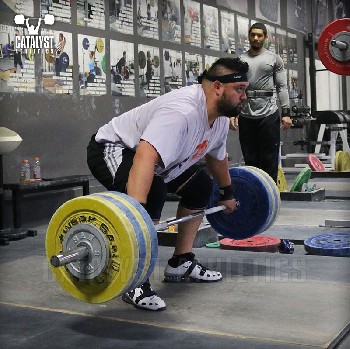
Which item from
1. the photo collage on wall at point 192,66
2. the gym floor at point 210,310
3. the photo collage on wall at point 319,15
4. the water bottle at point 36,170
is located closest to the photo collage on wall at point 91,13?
the water bottle at point 36,170

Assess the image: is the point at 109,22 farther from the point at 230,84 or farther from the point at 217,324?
the point at 217,324

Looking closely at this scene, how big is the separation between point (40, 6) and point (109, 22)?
2.49 feet

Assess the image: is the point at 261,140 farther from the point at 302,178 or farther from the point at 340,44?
the point at 302,178

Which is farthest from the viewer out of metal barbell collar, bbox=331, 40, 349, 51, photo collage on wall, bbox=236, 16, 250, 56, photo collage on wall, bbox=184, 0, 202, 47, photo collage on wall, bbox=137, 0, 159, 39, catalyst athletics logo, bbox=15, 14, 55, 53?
photo collage on wall, bbox=236, 16, 250, 56

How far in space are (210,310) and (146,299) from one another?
22cm

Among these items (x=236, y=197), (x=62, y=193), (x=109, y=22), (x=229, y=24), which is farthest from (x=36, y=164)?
(x=229, y=24)

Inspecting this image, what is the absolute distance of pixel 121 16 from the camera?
191 inches

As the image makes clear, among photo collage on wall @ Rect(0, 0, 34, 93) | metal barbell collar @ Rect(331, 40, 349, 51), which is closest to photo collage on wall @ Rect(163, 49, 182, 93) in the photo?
photo collage on wall @ Rect(0, 0, 34, 93)

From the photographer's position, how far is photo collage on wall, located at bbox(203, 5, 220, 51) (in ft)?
20.3

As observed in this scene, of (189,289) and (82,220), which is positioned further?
(189,289)

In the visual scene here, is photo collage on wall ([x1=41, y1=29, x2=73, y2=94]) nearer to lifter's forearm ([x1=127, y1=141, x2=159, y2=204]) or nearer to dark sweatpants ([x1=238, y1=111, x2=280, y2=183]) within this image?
dark sweatpants ([x1=238, y1=111, x2=280, y2=183])

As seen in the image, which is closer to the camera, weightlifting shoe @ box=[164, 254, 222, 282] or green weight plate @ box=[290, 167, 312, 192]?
weightlifting shoe @ box=[164, 254, 222, 282]

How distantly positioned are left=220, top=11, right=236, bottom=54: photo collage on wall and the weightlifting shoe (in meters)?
4.50

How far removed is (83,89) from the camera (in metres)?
4.50
